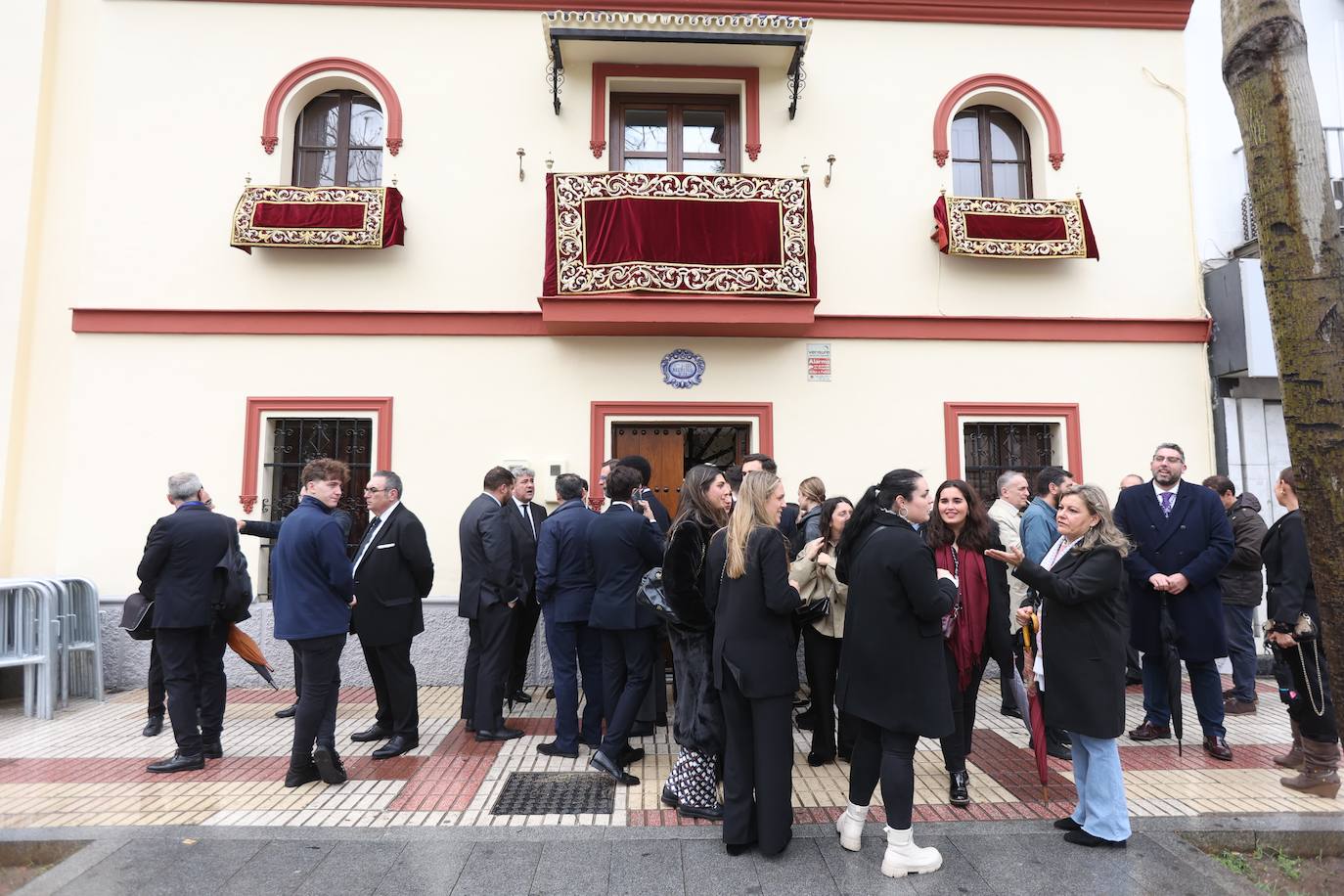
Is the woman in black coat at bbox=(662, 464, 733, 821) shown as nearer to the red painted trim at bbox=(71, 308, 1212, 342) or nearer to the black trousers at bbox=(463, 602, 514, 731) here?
the black trousers at bbox=(463, 602, 514, 731)

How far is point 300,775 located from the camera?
4.89 m

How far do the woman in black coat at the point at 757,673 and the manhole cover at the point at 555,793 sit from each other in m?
1.00

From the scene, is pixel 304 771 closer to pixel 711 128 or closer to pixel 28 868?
pixel 28 868

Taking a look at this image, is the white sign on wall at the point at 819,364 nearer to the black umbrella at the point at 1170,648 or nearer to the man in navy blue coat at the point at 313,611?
the black umbrella at the point at 1170,648

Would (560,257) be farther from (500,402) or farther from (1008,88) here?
(1008,88)

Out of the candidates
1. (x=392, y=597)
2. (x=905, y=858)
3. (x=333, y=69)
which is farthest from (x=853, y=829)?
(x=333, y=69)

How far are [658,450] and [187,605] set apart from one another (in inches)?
178

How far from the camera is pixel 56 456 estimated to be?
804 centimetres

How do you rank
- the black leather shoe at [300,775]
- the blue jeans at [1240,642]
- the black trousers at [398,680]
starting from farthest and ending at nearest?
1. the blue jeans at [1240,642]
2. the black trousers at [398,680]
3. the black leather shoe at [300,775]

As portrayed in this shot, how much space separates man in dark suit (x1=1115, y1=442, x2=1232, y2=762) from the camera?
215 inches

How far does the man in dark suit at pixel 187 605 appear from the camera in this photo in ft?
17.5

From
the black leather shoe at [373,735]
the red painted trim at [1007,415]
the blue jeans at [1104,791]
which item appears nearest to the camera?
the blue jeans at [1104,791]

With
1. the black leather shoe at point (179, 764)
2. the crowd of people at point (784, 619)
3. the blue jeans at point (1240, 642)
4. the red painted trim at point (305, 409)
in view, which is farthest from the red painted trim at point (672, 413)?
the blue jeans at point (1240, 642)

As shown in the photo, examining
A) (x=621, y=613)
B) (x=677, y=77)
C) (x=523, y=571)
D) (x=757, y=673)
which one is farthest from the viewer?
(x=677, y=77)
